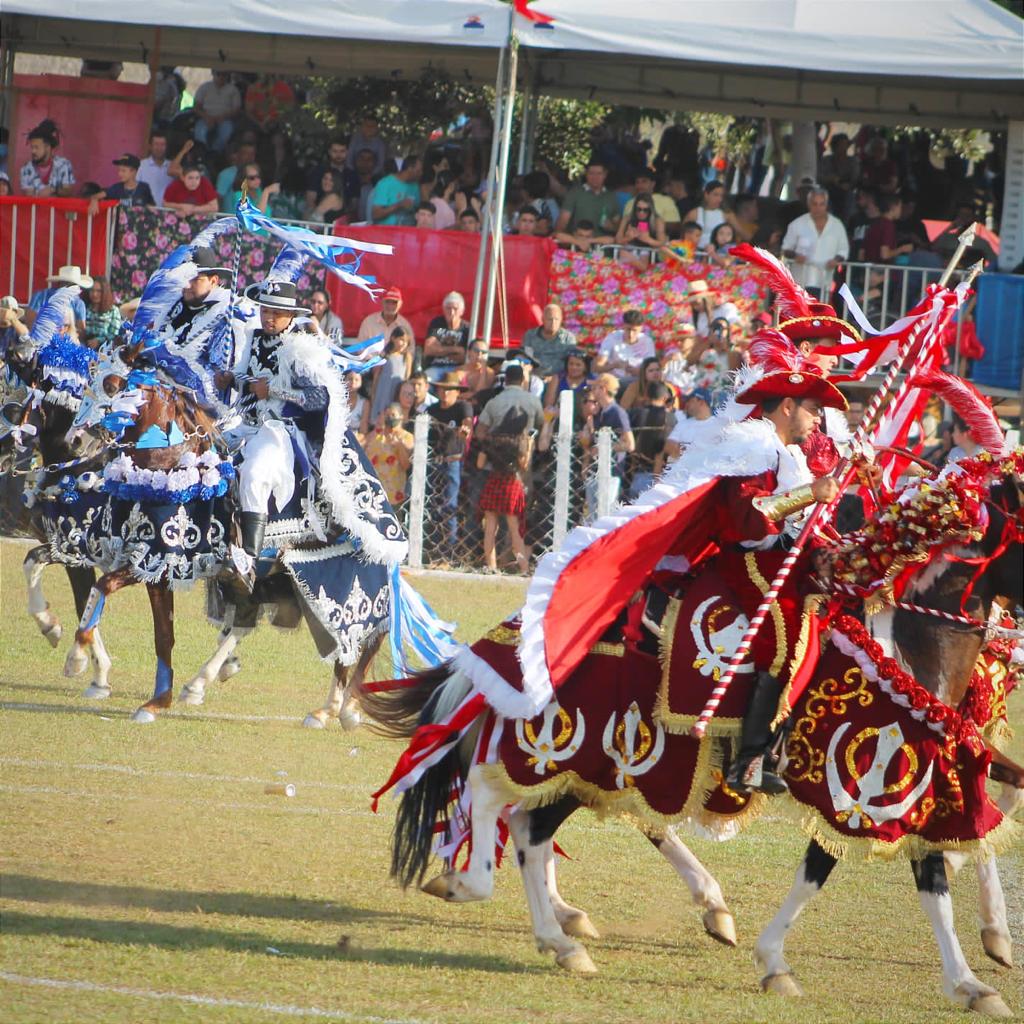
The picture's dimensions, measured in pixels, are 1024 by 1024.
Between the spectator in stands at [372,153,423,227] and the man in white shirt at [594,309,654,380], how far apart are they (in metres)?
2.89

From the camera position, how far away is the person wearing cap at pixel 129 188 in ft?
62.1

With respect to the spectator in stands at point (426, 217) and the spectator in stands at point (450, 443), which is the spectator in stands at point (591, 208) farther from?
the spectator in stands at point (450, 443)

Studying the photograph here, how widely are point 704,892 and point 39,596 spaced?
642 centimetres

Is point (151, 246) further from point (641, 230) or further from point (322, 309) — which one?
point (641, 230)

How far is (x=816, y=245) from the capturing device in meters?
18.0

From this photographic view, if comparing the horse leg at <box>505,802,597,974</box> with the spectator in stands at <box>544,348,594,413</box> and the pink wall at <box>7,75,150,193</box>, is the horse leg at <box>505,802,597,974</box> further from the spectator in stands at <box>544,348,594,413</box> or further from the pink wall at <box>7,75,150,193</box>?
the pink wall at <box>7,75,150,193</box>

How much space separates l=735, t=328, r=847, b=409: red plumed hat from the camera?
6.49m

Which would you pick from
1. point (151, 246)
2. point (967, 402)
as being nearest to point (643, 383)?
point (151, 246)

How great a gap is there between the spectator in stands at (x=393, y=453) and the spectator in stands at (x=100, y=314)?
278 cm

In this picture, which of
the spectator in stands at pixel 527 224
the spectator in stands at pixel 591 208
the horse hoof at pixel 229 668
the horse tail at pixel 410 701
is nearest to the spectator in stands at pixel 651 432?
the spectator in stands at pixel 527 224

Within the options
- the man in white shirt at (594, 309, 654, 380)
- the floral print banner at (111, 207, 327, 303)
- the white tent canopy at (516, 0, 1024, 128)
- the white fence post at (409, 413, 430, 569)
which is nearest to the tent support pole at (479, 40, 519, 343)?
the white tent canopy at (516, 0, 1024, 128)

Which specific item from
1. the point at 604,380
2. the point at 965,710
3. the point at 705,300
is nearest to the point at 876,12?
the point at 705,300

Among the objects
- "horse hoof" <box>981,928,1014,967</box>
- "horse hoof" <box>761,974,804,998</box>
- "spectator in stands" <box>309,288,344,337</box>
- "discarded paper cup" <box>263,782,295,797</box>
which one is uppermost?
"spectator in stands" <box>309,288,344,337</box>

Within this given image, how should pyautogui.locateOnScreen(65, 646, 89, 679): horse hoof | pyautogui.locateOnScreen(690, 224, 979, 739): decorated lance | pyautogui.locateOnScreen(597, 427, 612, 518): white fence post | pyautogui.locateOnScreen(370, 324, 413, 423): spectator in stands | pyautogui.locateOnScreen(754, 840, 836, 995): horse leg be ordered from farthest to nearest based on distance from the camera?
1. pyautogui.locateOnScreen(370, 324, 413, 423): spectator in stands
2. pyautogui.locateOnScreen(597, 427, 612, 518): white fence post
3. pyautogui.locateOnScreen(65, 646, 89, 679): horse hoof
4. pyautogui.locateOnScreen(754, 840, 836, 995): horse leg
5. pyautogui.locateOnScreen(690, 224, 979, 739): decorated lance
